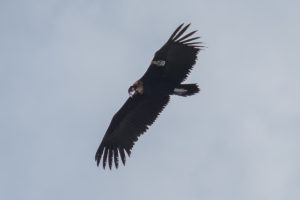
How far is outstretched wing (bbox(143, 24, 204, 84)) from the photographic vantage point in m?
22.8

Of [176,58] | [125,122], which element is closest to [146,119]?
[125,122]

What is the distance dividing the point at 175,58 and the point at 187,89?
2.85 ft

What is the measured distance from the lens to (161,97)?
24.1m

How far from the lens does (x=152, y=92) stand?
23.8 metres

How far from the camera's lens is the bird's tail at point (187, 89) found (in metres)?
23.0

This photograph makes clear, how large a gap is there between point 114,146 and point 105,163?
0.55 m

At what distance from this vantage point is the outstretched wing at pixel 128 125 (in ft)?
80.4

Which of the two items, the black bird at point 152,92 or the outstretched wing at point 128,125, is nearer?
the black bird at point 152,92

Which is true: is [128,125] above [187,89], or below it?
above

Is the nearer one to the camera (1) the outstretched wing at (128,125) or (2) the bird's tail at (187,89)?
(2) the bird's tail at (187,89)

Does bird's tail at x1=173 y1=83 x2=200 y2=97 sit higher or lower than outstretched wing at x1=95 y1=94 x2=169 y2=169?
lower

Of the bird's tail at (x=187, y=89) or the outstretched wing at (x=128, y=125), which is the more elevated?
the outstretched wing at (x=128, y=125)

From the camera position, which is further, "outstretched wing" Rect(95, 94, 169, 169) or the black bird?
"outstretched wing" Rect(95, 94, 169, 169)

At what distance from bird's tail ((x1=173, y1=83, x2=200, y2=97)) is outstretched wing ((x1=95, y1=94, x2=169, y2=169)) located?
1.26 m
